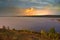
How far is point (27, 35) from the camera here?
1.29m

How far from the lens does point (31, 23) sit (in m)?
1.34

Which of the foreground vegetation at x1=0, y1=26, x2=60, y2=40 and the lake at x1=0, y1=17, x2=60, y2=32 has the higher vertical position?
the lake at x1=0, y1=17, x2=60, y2=32

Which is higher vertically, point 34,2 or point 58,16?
point 34,2

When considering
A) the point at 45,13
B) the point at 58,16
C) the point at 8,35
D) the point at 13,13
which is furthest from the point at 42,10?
the point at 8,35

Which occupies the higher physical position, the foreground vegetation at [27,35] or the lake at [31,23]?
the lake at [31,23]

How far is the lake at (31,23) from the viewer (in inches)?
51.8

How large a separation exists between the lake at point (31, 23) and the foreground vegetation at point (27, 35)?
4 centimetres

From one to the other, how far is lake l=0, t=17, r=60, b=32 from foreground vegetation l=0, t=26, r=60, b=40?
4 cm

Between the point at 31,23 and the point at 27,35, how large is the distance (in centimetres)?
12

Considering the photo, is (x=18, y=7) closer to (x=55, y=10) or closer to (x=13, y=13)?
(x=13, y=13)

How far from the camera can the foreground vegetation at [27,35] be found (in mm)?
1251

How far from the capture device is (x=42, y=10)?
132 centimetres

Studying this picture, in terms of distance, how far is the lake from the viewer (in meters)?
1.32

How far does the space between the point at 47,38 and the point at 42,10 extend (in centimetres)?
24
